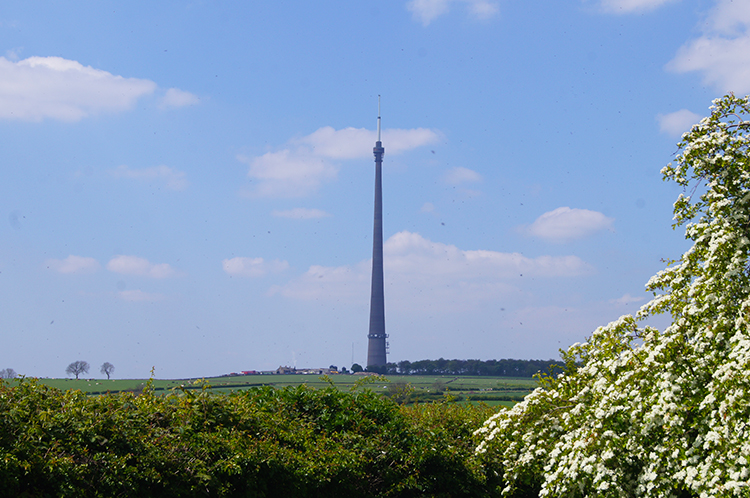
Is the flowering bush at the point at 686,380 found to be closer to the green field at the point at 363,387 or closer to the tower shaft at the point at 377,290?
the green field at the point at 363,387

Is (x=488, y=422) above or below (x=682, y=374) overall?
below

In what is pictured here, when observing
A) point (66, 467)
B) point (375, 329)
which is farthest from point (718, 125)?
point (375, 329)

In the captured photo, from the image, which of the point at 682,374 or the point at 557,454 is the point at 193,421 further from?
A: the point at 682,374

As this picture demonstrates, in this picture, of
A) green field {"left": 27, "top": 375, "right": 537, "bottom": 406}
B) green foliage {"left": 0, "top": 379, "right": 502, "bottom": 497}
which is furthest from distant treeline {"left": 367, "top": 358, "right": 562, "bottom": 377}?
green foliage {"left": 0, "top": 379, "right": 502, "bottom": 497}

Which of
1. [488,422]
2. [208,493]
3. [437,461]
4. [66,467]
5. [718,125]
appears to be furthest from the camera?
[488,422]

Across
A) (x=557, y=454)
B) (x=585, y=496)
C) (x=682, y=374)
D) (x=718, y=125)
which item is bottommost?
(x=585, y=496)

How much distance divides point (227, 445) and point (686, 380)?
270 inches

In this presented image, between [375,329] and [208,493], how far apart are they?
525 feet

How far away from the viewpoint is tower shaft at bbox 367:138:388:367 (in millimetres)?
158625

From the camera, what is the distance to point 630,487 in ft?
33.5

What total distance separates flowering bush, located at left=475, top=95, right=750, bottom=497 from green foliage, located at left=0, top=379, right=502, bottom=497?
2069 mm

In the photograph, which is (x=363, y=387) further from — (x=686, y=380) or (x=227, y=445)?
(x=686, y=380)

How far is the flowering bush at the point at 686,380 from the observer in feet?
27.7

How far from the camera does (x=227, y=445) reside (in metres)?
9.38
